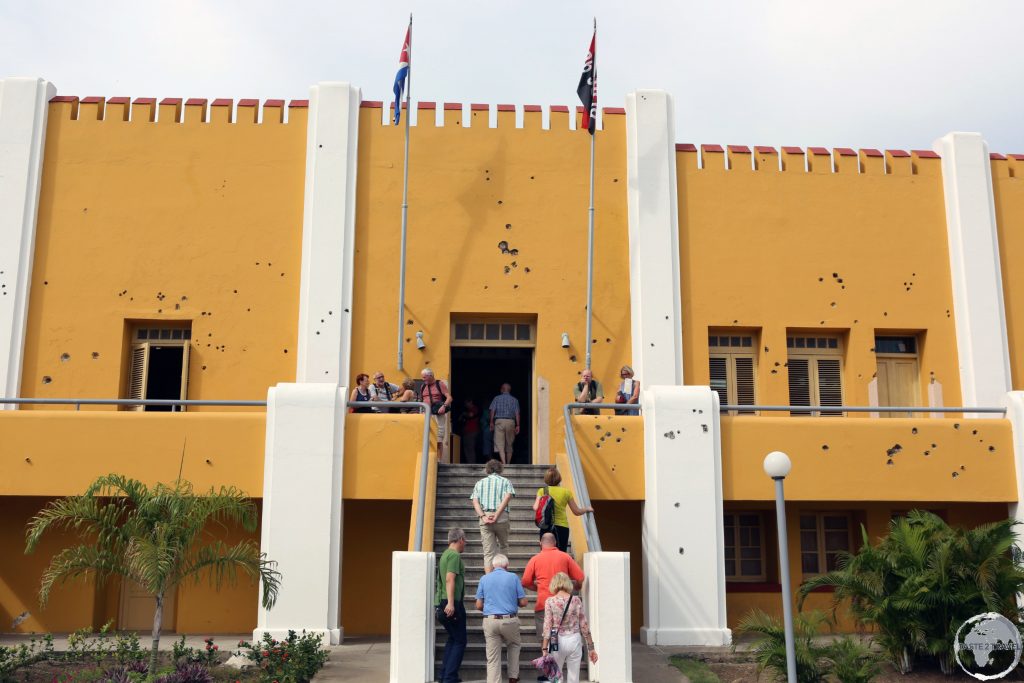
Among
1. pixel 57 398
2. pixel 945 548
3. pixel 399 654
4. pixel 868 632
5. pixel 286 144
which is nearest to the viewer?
pixel 399 654

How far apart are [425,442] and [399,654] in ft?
10.9

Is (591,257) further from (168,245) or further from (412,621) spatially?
(412,621)

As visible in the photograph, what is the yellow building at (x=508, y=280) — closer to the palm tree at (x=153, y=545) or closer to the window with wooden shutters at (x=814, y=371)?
the window with wooden shutters at (x=814, y=371)

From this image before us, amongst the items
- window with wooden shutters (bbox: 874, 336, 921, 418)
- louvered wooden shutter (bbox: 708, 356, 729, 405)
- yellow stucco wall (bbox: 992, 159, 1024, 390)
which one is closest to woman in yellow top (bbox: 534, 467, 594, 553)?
louvered wooden shutter (bbox: 708, 356, 729, 405)

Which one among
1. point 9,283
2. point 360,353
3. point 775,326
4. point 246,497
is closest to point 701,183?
point 775,326

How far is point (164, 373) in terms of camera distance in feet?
56.6

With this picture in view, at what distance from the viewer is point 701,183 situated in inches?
712

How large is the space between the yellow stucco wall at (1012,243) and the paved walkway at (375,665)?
8.79 meters

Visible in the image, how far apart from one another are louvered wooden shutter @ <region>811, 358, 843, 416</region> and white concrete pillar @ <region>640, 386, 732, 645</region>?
Answer: 3.78 m

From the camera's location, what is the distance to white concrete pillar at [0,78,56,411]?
16688 millimetres

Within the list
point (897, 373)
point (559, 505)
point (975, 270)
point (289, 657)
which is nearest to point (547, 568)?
point (559, 505)

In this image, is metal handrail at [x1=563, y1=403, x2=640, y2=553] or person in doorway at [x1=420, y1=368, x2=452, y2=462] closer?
metal handrail at [x1=563, y1=403, x2=640, y2=553]

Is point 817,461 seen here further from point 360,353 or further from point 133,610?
point 133,610

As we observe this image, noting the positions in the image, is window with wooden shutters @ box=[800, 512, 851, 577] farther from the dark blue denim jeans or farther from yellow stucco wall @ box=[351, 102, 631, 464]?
the dark blue denim jeans
